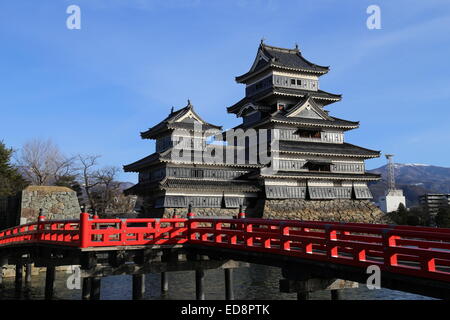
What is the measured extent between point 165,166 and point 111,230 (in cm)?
2981

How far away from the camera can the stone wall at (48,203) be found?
106 ft

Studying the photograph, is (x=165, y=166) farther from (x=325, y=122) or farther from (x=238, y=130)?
(x=325, y=122)

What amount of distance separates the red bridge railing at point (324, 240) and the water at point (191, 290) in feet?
16.2

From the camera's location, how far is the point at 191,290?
2330 cm

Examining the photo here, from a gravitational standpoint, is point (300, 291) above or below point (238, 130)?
below

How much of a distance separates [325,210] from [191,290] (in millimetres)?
27699

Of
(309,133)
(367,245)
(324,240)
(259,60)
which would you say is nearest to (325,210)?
(309,133)

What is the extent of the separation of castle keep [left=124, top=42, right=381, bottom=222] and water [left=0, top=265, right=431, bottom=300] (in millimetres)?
15142

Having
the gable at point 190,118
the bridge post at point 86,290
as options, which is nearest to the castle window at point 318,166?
the gable at point 190,118

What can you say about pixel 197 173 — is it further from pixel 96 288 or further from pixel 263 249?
pixel 263 249

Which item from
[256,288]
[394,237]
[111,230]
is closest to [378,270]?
[394,237]

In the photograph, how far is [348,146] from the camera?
51188 mm

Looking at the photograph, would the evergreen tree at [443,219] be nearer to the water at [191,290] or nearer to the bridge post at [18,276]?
the water at [191,290]

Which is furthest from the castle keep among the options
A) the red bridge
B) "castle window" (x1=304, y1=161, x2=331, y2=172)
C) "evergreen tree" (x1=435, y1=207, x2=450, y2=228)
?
the red bridge
